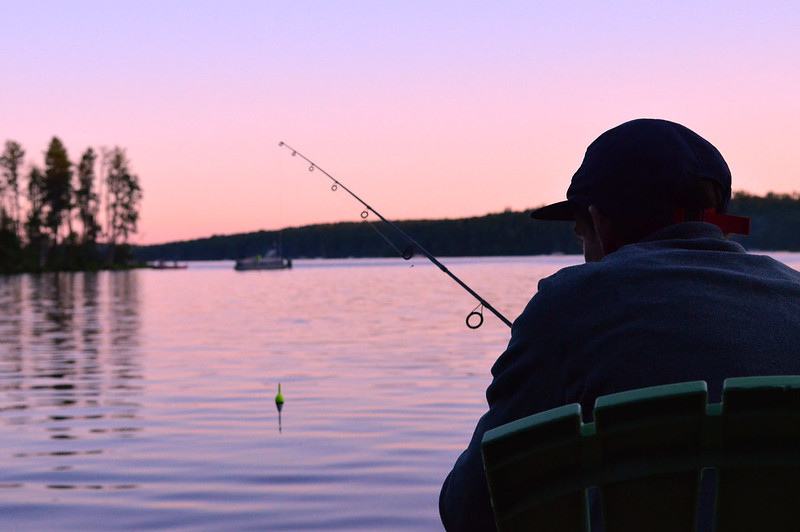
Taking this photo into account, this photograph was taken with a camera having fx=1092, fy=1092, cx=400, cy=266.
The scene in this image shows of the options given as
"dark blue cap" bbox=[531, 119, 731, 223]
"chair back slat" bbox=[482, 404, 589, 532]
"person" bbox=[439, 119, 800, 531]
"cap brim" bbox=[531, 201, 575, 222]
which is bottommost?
"chair back slat" bbox=[482, 404, 589, 532]

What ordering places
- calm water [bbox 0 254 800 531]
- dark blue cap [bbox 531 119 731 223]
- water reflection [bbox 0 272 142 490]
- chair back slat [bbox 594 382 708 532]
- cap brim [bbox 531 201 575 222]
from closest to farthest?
chair back slat [bbox 594 382 708 532] < dark blue cap [bbox 531 119 731 223] < cap brim [bbox 531 201 575 222] < calm water [bbox 0 254 800 531] < water reflection [bbox 0 272 142 490]

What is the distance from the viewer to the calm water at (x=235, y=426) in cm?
836

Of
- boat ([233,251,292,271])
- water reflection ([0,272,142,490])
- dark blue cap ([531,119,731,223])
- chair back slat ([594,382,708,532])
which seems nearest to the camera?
chair back slat ([594,382,708,532])

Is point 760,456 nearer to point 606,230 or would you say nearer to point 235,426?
point 606,230

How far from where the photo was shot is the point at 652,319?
6.88 feet

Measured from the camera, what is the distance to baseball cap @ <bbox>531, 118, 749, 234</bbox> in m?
2.45

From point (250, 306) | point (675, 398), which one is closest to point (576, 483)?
point (675, 398)

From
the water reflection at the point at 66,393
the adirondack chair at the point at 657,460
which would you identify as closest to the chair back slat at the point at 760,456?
the adirondack chair at the point at 657,460

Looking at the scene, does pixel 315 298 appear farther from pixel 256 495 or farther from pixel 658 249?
pixel 658 249

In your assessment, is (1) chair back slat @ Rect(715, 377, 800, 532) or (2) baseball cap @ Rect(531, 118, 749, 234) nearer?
(1) chair back slat @ Rect(715, 377, 800, 532)

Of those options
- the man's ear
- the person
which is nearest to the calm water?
the man's ear

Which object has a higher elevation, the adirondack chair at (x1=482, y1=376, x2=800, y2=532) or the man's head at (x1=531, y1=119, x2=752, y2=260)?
the man's head at (x1=531, y1=119, x2=752, y2=260)

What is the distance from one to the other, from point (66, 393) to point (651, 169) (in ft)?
48.5

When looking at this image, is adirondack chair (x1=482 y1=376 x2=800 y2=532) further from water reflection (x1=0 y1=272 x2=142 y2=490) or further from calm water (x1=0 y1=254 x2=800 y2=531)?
water reflection (x1=0 y1=272 x2=142 y2=490)
